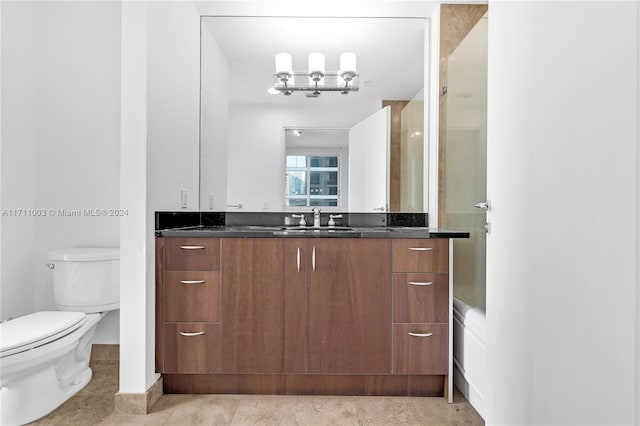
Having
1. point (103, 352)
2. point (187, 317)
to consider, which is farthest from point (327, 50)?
point (103, 352)

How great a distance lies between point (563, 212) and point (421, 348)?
3.73 feet

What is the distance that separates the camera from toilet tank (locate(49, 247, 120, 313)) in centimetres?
212

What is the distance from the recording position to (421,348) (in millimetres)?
1924

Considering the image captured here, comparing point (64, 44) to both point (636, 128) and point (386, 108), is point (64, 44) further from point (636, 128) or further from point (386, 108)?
point (636, 128)

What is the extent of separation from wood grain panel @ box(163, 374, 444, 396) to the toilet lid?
534 millimetres

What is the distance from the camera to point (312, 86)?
2477 millimetres

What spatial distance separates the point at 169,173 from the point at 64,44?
3.72 ft

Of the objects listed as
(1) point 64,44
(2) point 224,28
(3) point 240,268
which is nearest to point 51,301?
(3) point 240,268

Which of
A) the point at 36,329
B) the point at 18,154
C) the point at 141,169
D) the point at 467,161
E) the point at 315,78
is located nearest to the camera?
the point at 36,329

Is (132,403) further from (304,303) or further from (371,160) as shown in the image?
(371,160)

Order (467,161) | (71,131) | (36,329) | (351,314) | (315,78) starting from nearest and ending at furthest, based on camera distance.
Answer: (36,329) < (351,314) < (467,161) < (71,131) < (315,78)

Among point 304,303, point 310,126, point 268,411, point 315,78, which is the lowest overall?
point 268,411

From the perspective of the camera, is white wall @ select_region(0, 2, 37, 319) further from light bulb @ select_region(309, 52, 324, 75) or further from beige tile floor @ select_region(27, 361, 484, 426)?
light bulb @ select_region(309, 52, 324, 75)

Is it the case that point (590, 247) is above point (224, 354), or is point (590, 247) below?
above
